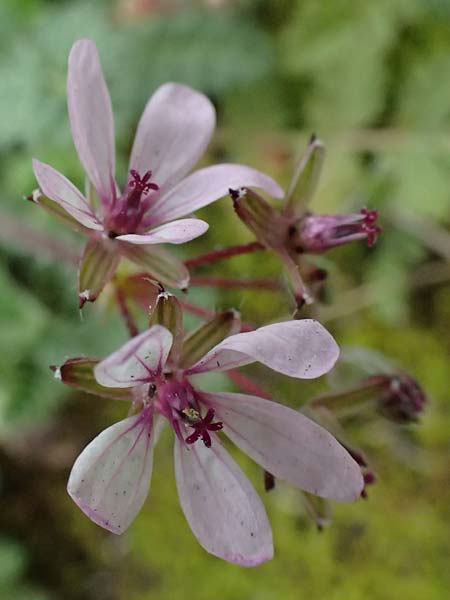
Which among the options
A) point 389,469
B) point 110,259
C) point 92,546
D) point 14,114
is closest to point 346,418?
point 110,259

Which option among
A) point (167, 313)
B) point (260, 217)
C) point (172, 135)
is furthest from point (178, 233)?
point (172, 135)

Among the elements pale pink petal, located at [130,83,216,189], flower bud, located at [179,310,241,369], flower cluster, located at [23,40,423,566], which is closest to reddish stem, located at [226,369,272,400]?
flower cluster, located at [23,40,423,566]

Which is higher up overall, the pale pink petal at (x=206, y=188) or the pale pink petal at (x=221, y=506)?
the pale pink petal at (x=206, y=188)

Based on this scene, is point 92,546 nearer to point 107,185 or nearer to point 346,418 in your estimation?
point 346,418

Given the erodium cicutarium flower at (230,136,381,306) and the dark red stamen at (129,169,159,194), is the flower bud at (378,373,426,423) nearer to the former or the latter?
the erodium cicutarium flower at (230,136,381,306)

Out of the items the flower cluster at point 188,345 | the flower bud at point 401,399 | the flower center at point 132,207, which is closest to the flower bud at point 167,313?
the flower cluster at point 188,345

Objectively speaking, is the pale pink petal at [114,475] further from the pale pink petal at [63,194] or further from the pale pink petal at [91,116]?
the pale pink petal at [91,116]
